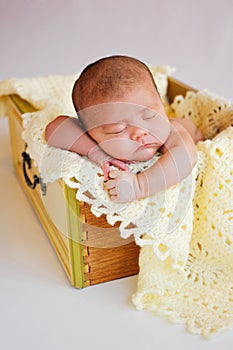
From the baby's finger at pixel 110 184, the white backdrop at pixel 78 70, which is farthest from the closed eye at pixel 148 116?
the white backdrop at pixel 78 70

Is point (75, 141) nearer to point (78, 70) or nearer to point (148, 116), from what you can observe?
point (148, 116)

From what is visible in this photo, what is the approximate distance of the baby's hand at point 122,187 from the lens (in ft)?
2.46

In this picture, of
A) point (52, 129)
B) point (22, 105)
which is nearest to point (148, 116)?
point (52, 129)

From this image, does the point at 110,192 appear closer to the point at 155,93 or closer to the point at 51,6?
the point at 155,93

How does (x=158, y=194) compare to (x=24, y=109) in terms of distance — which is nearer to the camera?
(x=158, y=194)

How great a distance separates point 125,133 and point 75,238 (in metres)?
0.16

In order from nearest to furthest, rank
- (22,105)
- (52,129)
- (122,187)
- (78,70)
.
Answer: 1. (122,187)
2. (52,129)
3. (22,105)
4. (78,70)

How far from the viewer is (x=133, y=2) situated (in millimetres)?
1894

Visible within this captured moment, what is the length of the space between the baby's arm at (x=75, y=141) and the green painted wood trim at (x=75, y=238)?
0.06 metres

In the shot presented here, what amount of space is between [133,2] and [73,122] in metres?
1.15

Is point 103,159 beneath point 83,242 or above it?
above

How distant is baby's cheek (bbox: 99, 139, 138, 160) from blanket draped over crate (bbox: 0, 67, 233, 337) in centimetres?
2

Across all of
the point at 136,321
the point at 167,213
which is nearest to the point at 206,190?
the point at 167,213

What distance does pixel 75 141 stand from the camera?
824mm
